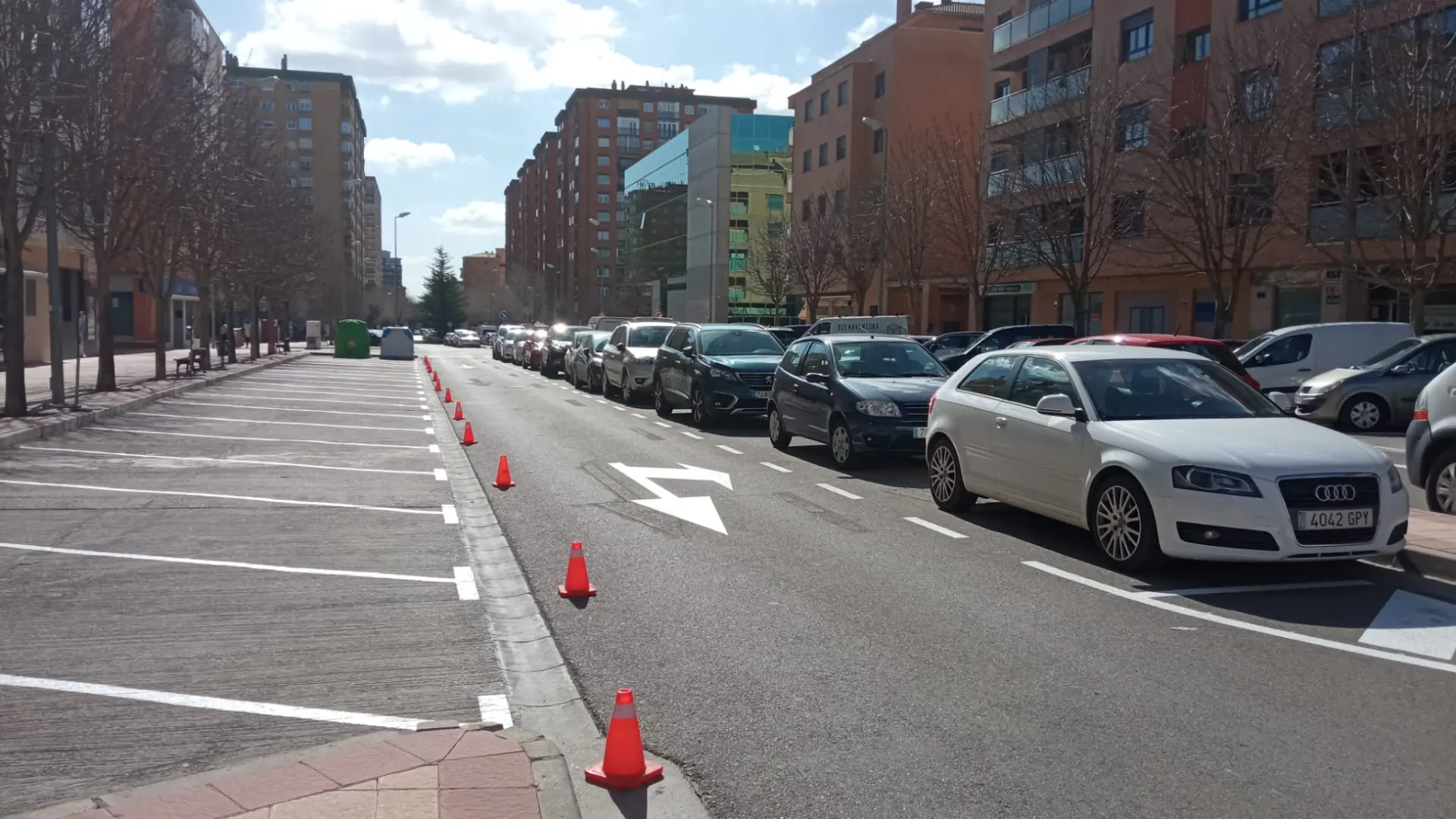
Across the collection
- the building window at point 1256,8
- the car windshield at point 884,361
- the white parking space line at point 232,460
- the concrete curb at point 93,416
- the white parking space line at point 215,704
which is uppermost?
the building window at point 1256,8

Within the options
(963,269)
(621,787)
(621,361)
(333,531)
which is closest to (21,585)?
(333,531)

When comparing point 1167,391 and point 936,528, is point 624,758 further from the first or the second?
point 1167,391

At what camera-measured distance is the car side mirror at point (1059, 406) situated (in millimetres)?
8227

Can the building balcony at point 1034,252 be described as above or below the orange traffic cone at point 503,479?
above

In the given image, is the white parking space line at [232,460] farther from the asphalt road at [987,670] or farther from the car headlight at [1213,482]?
the car headlight at [1213,482]

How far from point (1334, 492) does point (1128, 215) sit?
1071 inches

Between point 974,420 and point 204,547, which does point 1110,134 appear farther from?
point 204,547

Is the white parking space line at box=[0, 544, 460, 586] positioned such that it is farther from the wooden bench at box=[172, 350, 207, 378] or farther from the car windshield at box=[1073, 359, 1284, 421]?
the wooden bench at box=[172, 350, 207, 378]

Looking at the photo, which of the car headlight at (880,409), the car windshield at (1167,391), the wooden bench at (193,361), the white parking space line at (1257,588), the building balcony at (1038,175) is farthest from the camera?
the building balcony at (1038,175)

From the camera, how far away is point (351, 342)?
173ft

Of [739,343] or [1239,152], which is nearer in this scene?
[739,343]

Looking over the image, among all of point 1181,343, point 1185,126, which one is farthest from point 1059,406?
point 1185,126

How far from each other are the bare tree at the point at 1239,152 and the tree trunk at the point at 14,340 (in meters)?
23.4

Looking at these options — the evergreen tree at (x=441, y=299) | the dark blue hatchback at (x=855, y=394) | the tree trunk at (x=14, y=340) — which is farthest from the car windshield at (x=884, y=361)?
the evergreen tree at (x=441, y=299)
